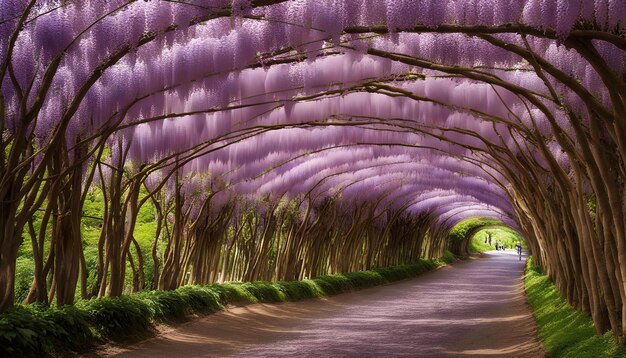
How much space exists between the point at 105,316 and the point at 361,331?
444 cm

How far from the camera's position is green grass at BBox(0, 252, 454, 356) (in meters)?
8.26

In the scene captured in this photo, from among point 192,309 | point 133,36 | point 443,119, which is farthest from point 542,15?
point 192,309

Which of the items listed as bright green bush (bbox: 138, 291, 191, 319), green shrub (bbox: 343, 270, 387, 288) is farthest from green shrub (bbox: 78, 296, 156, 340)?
green shrub (bbox: 343, 270, 387, 288)

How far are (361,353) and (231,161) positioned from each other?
7322mm

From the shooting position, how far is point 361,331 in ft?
43.0

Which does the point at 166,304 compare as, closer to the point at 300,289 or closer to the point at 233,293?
the point at 233,293

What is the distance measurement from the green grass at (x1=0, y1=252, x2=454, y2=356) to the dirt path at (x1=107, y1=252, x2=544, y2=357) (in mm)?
321

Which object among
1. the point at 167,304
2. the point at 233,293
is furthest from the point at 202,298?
the point at 233,293

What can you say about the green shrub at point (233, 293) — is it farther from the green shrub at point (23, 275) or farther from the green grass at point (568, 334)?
the green shrub at point (23, 275)

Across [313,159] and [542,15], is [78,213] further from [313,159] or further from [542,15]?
[313,159]

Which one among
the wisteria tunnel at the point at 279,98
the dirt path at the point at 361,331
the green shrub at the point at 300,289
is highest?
the wisteria tunnel at the point at 279,98

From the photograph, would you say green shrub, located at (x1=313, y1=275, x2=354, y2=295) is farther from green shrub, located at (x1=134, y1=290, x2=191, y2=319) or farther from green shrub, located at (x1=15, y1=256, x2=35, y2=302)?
green shrub, located at (x1=134, y1=290, x2=191, y2=319)

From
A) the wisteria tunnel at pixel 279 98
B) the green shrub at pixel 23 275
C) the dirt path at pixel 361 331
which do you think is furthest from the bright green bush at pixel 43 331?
the green shrub at pixel 23 275

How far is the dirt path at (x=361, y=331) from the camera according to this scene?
1046cm
